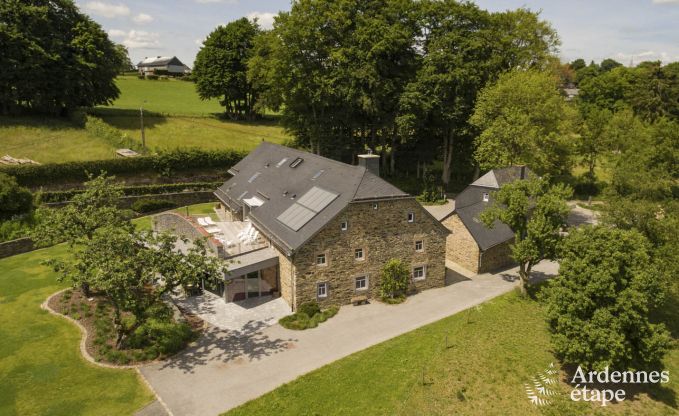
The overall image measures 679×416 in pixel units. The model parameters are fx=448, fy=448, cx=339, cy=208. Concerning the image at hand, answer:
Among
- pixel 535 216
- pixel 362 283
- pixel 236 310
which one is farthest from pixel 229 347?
pixel 535 216

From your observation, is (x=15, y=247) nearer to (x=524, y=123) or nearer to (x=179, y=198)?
(x=179, y=198)

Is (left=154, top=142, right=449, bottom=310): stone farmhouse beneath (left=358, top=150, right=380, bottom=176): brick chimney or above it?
beneath

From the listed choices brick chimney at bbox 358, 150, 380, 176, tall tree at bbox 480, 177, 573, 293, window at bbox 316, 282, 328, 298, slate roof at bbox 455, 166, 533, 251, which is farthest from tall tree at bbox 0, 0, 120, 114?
tall tree at bbox 480, 177, 573, 293

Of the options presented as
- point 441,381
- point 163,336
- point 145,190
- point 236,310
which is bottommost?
point 441,381

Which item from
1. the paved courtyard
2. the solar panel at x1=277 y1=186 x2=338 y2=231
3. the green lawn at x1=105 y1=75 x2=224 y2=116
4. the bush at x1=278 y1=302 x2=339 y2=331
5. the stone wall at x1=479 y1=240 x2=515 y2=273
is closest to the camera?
the bush at x1=278 y1=302 x2=339 y2=331

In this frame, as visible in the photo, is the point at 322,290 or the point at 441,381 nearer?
the point at 441,381

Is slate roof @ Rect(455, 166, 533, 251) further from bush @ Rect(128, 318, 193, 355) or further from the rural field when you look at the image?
the rural field

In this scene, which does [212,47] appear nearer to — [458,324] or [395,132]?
[395,132]
